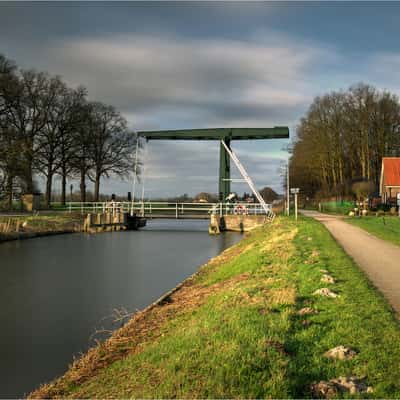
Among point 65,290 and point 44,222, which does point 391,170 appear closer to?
point 44,222

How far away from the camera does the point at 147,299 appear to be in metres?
10.7

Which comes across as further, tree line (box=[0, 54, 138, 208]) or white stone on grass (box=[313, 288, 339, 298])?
tree line (box=[0, 54, 138, 208])

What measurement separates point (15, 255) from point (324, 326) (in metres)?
16.4

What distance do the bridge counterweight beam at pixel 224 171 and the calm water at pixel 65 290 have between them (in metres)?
7.25

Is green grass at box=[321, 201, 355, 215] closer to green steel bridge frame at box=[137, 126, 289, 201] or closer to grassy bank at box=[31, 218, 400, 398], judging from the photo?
green steel bridge frame at box=[137, 126, 289, 201]

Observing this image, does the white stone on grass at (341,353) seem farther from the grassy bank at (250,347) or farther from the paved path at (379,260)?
the paved path at (379,260)

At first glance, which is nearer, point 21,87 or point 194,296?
point 194,296

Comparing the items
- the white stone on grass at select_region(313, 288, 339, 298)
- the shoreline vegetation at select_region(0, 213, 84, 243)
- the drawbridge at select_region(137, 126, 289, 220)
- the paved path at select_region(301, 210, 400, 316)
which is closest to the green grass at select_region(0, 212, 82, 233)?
the shoreline vegetation at select_region(0, 213, 84, 243)

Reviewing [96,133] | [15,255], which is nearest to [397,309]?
[15,255]

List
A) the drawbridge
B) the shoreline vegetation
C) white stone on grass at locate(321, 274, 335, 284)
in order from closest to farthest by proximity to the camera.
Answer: white stone on grass at locate(321, 274, 335, 284) → the shoreline vegetation → the drawbridge

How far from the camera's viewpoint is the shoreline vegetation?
25.7 m

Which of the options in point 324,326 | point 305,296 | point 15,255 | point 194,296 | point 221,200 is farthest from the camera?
point 221,200

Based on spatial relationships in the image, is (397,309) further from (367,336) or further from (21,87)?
(21,87)

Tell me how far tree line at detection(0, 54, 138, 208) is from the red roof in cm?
2202
